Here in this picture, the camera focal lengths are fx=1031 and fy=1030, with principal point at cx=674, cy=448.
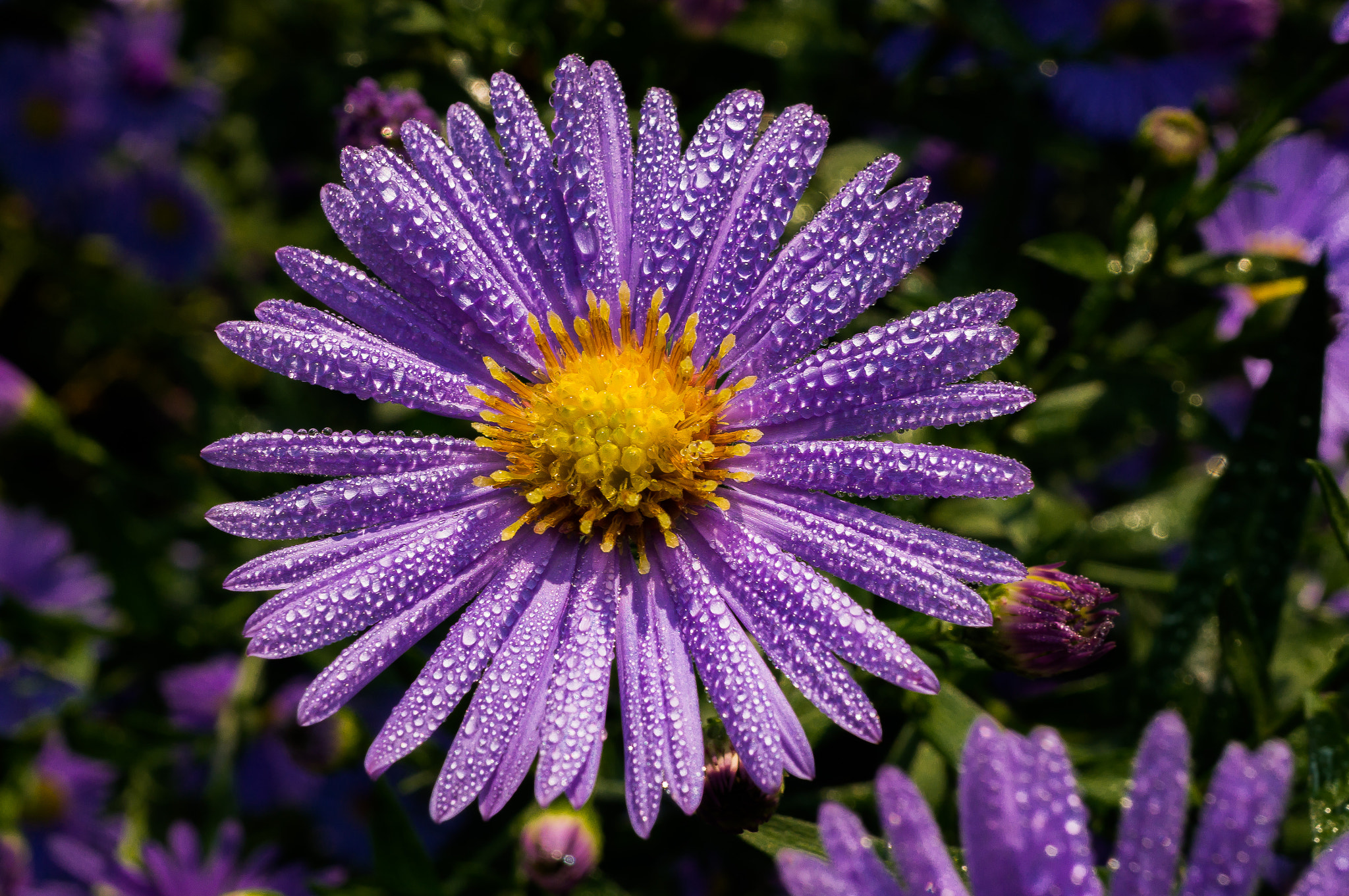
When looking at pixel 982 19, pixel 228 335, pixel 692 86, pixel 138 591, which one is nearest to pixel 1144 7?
pixel 982 19

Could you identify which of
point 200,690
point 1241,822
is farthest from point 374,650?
point 200,690

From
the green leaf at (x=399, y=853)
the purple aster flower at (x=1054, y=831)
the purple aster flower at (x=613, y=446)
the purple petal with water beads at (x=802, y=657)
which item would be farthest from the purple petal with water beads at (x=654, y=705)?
the green leaf at (x=399, y=853)

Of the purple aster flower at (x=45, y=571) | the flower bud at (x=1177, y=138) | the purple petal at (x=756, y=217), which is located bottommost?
the purple aster flower at (x=45, y=571)

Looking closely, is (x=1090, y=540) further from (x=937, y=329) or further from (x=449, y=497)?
(x=449, y=497)

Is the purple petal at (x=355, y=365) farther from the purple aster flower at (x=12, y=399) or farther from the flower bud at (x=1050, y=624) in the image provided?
the purple aster flower at (x=12, y=399)

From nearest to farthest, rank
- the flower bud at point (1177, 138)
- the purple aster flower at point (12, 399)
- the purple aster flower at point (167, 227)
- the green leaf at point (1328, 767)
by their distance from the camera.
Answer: the green leaf at point (1328, 767)
the flower bud at point (1177, 138)
the purple aster flower at point (12, 399)
the purple aster flower at point (167, 227)

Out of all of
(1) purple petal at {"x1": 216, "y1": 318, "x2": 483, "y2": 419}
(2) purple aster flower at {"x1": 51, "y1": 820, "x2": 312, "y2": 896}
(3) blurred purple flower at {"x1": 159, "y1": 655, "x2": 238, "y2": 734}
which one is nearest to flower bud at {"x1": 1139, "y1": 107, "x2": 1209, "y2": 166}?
(1) purple petal at {"x1": 216, "y1": 318, "x2": 483, "y2": 419}

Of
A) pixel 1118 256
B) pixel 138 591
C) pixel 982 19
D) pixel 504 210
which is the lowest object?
pixel 138 591
